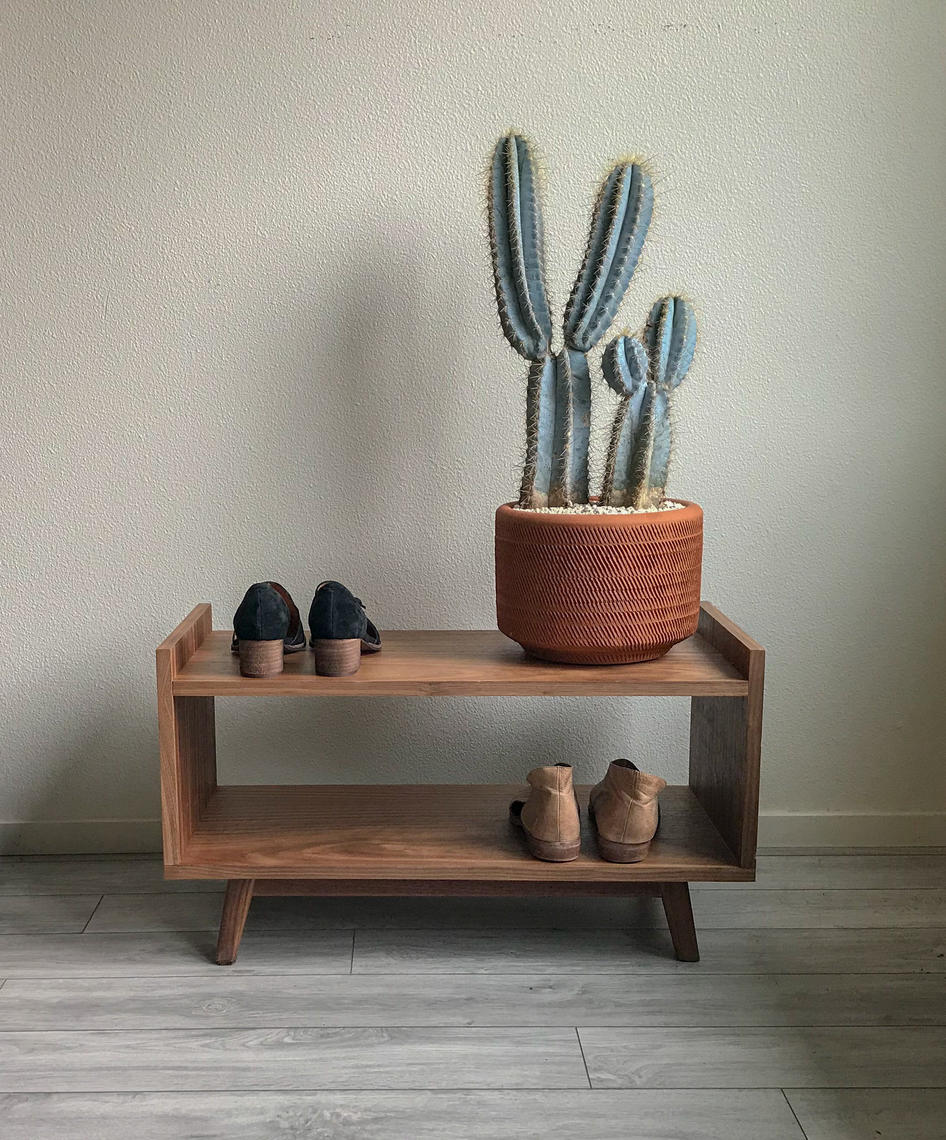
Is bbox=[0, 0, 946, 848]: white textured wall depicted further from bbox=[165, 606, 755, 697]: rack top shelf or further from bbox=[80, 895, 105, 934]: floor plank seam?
bbox=[165, 606, 755, 697]: rack top shelf

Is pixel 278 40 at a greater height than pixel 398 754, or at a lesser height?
greater

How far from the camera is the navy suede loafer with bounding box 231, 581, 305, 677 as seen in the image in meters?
1.53

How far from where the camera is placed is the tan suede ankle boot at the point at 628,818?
157cm

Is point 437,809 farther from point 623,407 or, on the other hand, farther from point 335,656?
point 623,407

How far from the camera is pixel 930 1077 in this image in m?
1.34

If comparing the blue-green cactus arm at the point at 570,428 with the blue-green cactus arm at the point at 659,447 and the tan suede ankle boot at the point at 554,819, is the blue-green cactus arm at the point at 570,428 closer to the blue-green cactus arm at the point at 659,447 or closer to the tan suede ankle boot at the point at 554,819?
the blue-green cactus arm at the point at 659,447

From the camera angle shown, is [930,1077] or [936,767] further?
[936,767]

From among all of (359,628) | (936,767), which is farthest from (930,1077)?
(359,628)

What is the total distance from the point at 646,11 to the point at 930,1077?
1.68m

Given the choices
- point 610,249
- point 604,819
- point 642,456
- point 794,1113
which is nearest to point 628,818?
point 604,819

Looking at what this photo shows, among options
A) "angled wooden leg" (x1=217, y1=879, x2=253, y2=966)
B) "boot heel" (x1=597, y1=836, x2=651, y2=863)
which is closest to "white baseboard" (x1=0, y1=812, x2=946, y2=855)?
"angled wooden leg" (x1=217, y1=879, x2=253, y2=966)

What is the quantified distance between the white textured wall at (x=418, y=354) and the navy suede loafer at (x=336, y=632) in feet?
1.27

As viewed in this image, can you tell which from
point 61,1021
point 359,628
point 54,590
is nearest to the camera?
point 61,1021

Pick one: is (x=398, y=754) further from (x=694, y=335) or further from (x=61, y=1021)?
(x=694, y=335)
